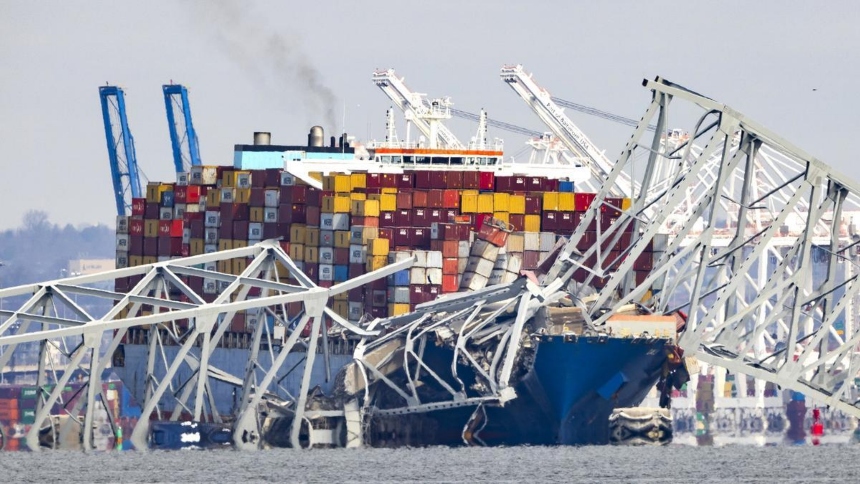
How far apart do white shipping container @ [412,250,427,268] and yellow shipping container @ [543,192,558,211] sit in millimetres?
7391

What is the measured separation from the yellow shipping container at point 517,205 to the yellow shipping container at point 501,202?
99mm

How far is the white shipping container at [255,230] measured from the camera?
109875mm

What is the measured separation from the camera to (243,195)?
111625 mm

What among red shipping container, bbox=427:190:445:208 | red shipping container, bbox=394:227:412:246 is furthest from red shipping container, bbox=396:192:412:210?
red shipping container, bbox=394:227:412:246

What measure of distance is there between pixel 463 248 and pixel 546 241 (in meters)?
4.14

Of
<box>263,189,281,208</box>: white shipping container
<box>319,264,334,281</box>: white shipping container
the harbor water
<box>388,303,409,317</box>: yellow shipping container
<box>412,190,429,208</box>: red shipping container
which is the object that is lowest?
the harbor water

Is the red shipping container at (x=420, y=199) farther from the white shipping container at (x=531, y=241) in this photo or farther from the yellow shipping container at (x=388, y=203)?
the white shipping container at (x=531, y=241)

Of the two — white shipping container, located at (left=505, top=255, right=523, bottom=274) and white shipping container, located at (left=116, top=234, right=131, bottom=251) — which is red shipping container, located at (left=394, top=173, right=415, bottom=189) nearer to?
white shipping container, located at (left=505, top=255, right=523, bottom=274)

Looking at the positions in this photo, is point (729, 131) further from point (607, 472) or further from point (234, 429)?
point (234, 429)

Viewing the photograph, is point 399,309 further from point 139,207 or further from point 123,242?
point 123,242

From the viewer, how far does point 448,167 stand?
354 ft

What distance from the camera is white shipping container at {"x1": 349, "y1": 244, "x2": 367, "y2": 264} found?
333ft

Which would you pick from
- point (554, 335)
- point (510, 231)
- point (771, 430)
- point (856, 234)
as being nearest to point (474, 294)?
point (554, 335)

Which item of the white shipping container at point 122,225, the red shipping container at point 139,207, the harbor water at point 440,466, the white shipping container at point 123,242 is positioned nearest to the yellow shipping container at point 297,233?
the red shipping container at point 139,207
